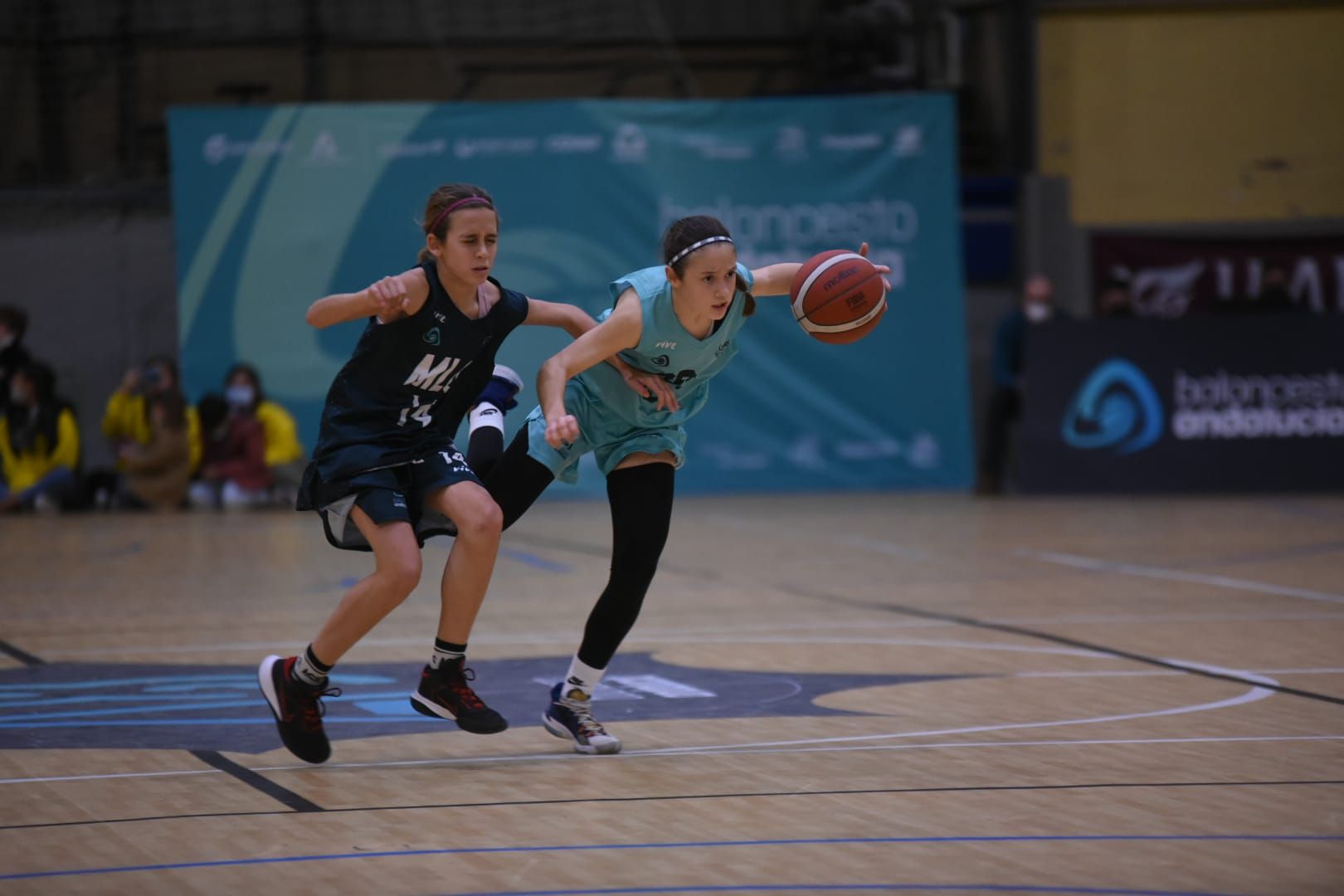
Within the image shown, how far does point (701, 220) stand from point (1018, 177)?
1207 centimetres

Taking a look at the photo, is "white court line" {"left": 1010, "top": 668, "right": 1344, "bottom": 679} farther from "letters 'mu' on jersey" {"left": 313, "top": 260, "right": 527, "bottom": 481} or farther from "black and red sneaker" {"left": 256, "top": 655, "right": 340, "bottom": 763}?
"black and red sneaker" {"left": 256, "top": 655, "right": 340, "bottom": 763}

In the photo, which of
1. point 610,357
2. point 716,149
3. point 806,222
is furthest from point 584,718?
point 716,149

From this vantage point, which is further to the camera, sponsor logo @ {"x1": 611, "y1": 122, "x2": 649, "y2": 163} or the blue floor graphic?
sponsor logo @ {"x1": 611, "y1": 122, "x2": 649, "y2": 163}

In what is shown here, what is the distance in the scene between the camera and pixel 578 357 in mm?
5234

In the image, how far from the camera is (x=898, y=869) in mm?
3973

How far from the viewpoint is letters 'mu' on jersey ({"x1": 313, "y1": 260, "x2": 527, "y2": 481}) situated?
5242mm

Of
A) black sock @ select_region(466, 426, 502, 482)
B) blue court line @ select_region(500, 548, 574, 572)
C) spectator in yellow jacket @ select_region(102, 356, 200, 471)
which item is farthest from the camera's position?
spectator in yellow jacket @ select_region(102, 356, 200, 471)

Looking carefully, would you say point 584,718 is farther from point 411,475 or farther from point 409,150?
point 409,150

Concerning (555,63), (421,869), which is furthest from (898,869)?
(555,63)

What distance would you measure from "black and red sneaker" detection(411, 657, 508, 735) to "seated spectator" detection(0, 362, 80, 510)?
10.1 m

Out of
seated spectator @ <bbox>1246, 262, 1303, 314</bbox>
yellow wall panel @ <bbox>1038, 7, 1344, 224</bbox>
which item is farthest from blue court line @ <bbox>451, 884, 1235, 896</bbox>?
yellow wall panel @ <bbox>1038, 7, 1344, 224</bbox>

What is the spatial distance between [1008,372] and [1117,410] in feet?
3.53

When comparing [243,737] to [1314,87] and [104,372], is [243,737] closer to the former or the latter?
[104,372]

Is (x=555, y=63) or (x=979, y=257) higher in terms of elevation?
(x=555, y=63)
